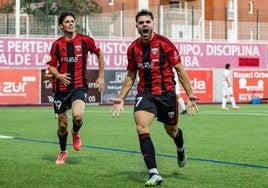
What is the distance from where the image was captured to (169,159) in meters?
11.5

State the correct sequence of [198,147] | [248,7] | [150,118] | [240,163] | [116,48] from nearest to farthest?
[150,118]
[240,163]
[198,147]
[116,48]
[248,7]

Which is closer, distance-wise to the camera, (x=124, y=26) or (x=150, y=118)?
(x=150, y=118)

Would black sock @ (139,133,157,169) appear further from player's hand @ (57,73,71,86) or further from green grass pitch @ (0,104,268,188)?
player's hand @ (57,73,71,86)

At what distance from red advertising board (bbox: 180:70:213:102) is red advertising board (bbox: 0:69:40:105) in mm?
9160

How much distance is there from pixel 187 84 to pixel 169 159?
2590mm

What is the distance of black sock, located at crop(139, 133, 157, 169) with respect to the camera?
8.56 meters

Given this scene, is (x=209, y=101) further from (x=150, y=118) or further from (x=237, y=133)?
(x=150, y=118)

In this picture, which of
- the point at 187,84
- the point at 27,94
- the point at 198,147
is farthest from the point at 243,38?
the point at 187,84

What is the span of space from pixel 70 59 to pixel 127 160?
1.79 meters

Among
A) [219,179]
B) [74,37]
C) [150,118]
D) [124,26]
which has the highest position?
[124,26]

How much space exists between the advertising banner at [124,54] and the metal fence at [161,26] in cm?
57

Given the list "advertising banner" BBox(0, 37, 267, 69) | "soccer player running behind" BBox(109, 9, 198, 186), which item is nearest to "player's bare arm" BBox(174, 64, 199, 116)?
"soccer player running behind" BBox(109, 9, 198, 186)

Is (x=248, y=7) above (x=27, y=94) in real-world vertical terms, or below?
above

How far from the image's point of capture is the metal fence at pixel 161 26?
39.7 m
